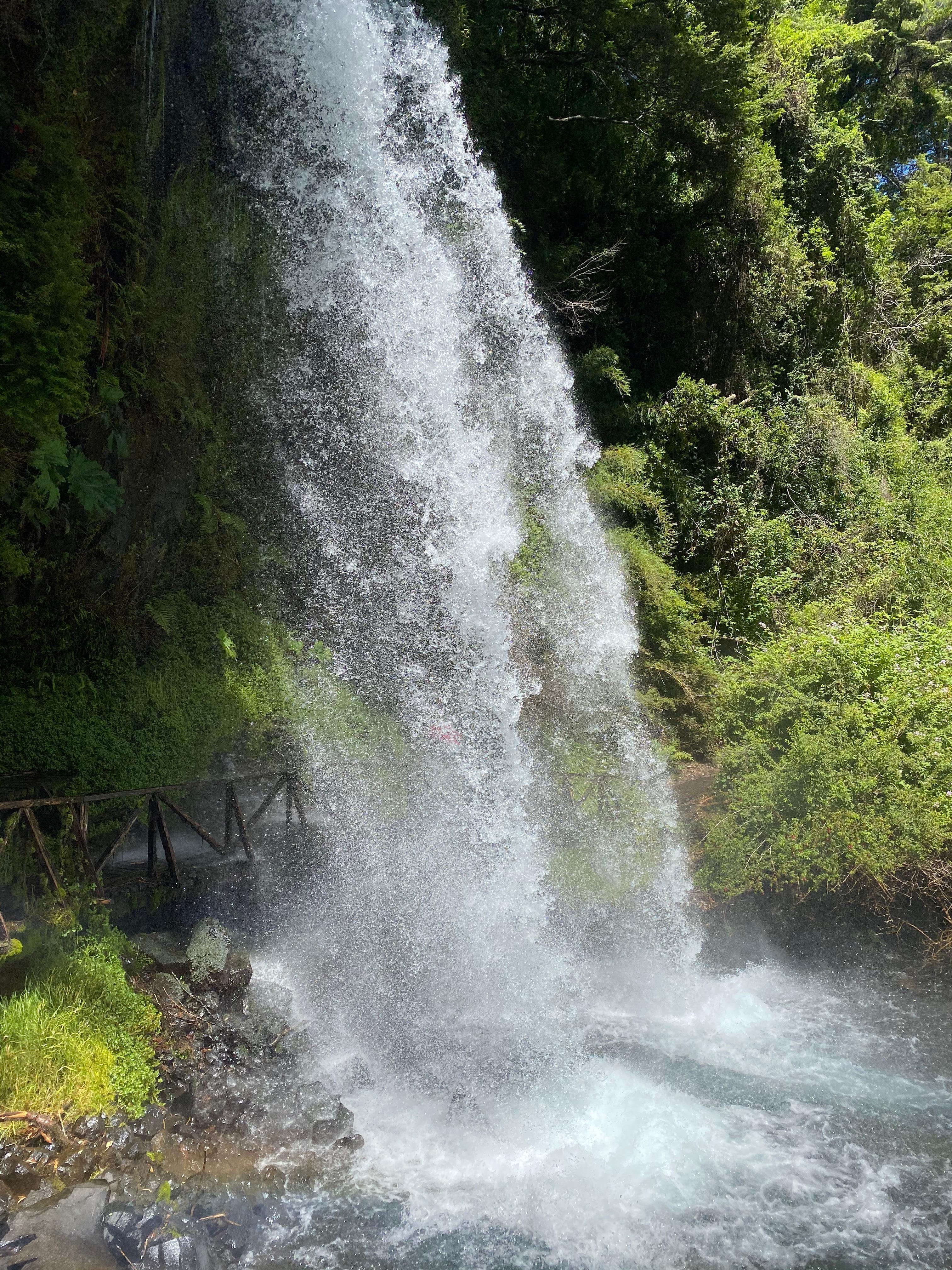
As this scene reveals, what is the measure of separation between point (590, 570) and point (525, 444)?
5.63 feet

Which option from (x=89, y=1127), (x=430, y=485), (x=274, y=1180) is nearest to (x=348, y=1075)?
(x=274, y=1180)

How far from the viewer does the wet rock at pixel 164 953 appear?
6.67m

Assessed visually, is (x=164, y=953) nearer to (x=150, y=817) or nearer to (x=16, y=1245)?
(x=150, y=817)

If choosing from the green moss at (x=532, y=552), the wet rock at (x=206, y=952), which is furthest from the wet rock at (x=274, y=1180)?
the green moss at (x=532, y=552)

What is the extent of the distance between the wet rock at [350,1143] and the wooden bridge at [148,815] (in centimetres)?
250

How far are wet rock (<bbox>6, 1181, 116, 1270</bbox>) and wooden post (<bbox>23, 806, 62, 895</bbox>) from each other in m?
2.12

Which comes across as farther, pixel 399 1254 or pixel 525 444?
pixel 525 444

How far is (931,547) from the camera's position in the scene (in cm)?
1173

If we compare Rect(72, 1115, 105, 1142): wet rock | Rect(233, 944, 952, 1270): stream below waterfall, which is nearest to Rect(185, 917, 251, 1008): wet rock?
Rect(233, 944, 952, 1270): stream below waterfall

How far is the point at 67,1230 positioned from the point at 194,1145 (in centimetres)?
97

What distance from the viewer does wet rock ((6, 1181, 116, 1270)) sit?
14.2 feet

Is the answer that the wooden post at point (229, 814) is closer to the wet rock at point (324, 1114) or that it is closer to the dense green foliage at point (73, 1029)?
the dense green foliage at point (73, 1029)

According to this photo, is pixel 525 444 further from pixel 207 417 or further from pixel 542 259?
pixel 207 417

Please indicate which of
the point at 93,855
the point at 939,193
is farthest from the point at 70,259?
the point at 939,193
